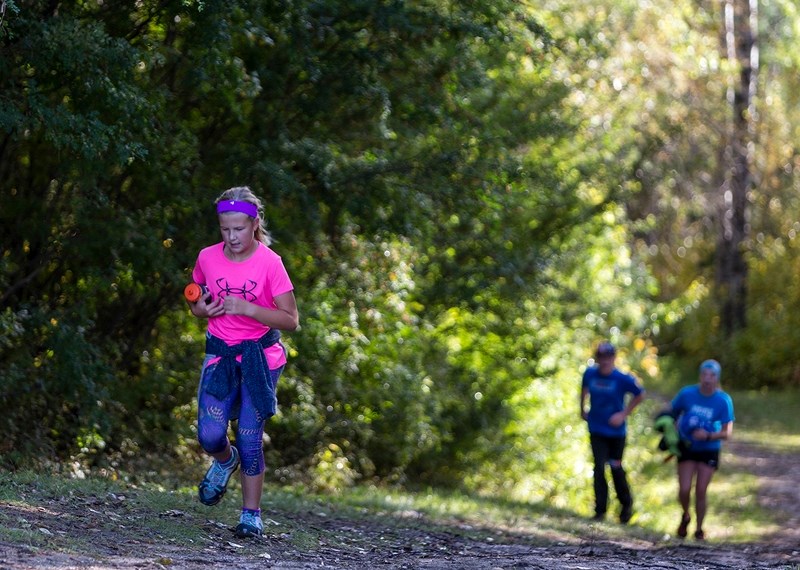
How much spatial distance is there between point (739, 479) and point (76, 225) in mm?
12997

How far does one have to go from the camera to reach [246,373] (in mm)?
7449

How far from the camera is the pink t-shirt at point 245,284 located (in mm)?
7414

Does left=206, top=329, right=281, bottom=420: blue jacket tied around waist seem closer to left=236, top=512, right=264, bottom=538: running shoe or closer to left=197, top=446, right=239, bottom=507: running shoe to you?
left=197, top=446, right=239, bottom=507: running shoe

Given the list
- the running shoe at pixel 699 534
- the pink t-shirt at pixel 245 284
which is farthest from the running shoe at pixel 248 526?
the running shoe at pixel 699 534

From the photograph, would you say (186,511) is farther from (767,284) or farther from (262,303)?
(767,284)

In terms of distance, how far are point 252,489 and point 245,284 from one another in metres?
1.25

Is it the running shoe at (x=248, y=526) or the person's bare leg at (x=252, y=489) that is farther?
the running shoe at (x=248, y=526)

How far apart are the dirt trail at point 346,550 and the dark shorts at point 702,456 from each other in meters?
1.04

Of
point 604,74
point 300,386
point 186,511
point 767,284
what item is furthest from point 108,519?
point 767,284

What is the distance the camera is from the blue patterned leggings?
7.50m

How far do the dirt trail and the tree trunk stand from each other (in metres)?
Answer: 14.3

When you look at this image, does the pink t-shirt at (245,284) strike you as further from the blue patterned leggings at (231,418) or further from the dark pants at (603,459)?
the dark pants at (603,459)

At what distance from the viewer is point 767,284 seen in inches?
1382

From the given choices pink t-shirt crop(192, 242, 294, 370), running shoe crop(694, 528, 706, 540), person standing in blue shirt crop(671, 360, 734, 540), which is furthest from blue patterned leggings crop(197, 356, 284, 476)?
running shoe crop(694, 528, 706, 540)
